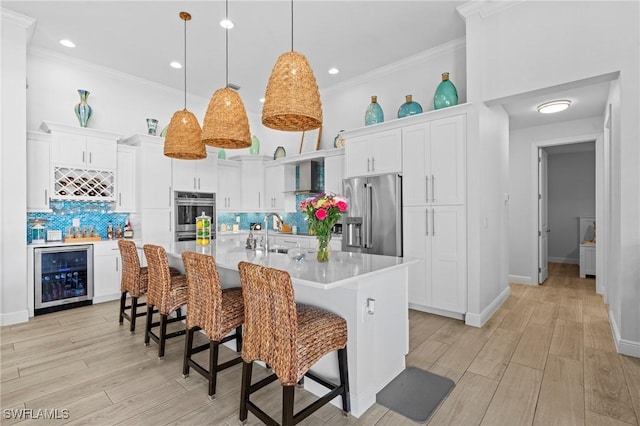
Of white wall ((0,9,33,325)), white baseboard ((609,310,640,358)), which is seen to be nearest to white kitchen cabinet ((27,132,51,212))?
white wall ((0,9,33,325))

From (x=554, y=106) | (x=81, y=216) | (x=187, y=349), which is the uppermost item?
(x=554, y=106)

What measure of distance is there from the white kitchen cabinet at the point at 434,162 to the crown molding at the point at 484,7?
1100 millimetres

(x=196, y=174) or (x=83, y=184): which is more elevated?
(x=196, y=174)

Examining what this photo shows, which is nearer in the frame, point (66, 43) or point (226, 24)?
point (226, 24)

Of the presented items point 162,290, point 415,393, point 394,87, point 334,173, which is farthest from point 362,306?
point 394,87

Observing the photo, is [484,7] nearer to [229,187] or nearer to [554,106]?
[554,106]

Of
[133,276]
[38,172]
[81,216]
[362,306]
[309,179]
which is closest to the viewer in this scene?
[362,306]

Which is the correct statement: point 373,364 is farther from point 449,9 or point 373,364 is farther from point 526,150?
point 526,150

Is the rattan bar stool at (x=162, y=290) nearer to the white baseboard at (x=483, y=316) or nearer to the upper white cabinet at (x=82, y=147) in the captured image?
the upper white cabinet at (x=82, y=147)

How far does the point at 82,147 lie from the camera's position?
427 cm

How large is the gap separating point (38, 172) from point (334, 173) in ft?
12.8

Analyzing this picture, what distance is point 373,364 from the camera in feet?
6.80

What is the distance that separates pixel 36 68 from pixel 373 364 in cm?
554

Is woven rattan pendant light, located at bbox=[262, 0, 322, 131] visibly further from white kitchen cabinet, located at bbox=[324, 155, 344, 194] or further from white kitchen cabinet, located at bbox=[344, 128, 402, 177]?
white kitchen cabinet, located at bbox=[324, 155, 344, 194]
